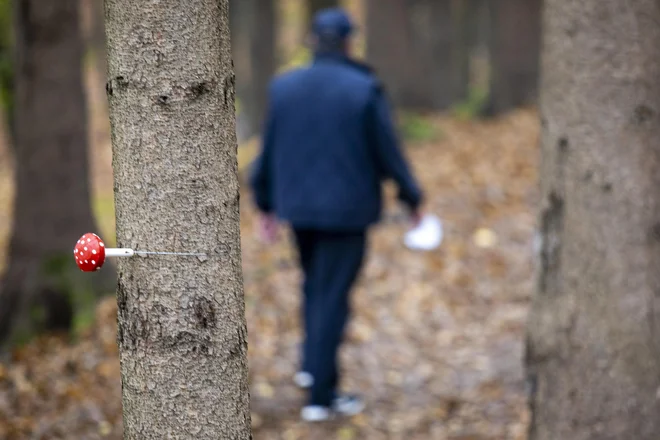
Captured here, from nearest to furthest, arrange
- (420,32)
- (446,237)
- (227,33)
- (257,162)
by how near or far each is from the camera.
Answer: (227,33) < (257,162) < (446,237) < (420,32)

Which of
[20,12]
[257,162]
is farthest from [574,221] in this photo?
[20,12]

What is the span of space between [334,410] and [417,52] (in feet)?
39.2

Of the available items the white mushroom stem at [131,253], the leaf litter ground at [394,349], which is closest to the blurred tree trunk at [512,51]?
the leaf litter ground at [394,349]

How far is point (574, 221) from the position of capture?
353 centimetres

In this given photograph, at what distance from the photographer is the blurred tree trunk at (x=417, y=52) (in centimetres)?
1550

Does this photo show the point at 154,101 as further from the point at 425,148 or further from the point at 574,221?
the point at 425,148

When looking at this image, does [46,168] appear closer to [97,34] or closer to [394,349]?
[394,349]

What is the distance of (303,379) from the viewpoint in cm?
556

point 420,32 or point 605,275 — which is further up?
point 420,32

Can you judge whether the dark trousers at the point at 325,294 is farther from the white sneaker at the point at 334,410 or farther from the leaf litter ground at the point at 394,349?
the leaf litter ground at the point at 394,349

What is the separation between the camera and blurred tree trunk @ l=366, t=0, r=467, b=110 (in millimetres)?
15500

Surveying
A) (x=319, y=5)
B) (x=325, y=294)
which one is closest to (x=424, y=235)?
(x=325, y=294)

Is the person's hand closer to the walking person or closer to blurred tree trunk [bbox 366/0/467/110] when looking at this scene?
the walking person

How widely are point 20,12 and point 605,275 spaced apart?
4938 millimetres
